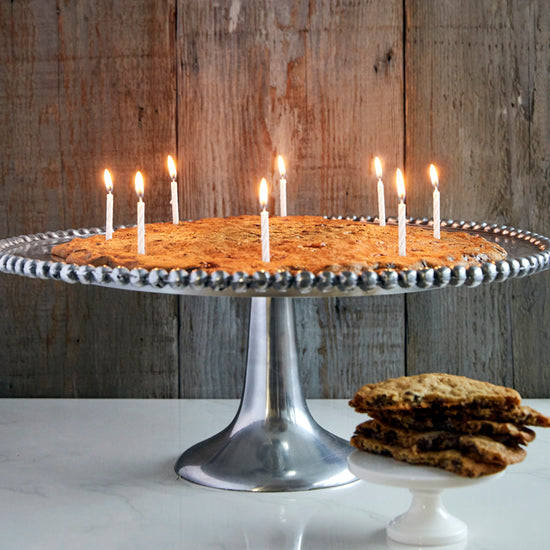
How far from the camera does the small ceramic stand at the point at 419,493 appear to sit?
87 centimetres

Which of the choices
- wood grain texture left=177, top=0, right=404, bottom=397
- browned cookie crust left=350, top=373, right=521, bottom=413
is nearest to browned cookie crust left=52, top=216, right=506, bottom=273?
browned cookie crust left=350, top=373, right=521, bottom=413

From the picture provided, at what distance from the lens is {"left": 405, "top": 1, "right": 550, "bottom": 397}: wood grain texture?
1501 mm

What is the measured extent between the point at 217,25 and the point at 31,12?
0.34 meters

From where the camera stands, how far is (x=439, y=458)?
0.88 m

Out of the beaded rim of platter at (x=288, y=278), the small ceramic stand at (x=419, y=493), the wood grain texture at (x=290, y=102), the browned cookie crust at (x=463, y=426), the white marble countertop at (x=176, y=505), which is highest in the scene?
the wood grain texture at (x=290, y=102)

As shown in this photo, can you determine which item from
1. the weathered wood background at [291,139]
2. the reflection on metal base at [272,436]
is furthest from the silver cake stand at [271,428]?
the weathered wood background at [291,139]

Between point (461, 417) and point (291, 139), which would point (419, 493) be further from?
point (291, 139)

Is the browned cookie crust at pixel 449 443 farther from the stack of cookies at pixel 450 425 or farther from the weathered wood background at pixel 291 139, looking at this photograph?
the weathered wood background at pixel 291 139

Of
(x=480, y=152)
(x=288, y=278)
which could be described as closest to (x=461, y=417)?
(x=288, y=278)

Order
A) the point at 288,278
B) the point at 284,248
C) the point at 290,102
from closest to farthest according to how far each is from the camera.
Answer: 1. the point at 288,278
2. the point at 284,248
3. the point at 290,102

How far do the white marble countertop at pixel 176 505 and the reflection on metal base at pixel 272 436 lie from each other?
0.08ft

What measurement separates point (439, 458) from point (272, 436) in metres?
0.32

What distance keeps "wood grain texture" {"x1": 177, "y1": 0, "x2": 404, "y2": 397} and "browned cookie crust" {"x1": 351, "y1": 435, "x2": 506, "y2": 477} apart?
0.66 metres

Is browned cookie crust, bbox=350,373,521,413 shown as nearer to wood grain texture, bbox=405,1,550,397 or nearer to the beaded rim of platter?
the beaded rim of platter
